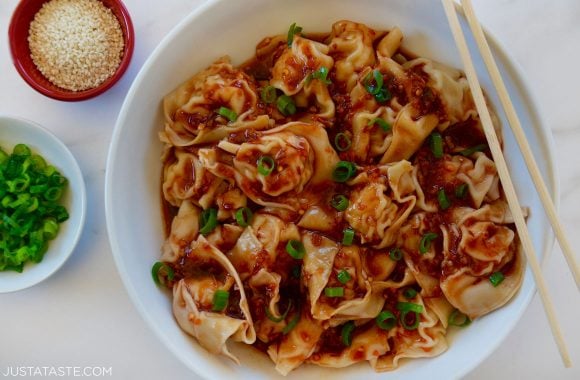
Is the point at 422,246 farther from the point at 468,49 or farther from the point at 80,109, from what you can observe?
the point at 80,109

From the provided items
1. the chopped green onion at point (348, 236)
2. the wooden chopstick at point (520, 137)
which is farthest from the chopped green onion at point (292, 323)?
the wooden chopstick at point (520, 137)

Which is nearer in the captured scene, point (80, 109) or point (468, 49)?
point (468, 49)

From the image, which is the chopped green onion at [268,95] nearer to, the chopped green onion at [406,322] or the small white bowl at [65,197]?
the small white bowl at [65,197]

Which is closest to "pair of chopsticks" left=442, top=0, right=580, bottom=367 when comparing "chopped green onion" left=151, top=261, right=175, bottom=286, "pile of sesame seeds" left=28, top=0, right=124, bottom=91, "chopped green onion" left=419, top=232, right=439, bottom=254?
"chopped green onion" left=419, top=232, right=439, bottom=254

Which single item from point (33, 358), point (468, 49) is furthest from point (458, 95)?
point (33, 358)

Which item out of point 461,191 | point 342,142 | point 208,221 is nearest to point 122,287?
point 208,221

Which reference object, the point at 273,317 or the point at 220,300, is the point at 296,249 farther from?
the point at 220,300

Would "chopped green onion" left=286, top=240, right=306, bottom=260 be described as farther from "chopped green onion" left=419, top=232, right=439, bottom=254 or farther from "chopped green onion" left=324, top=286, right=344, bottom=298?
"chopped green onion" left=419, top=232, right=439, bottom=254
